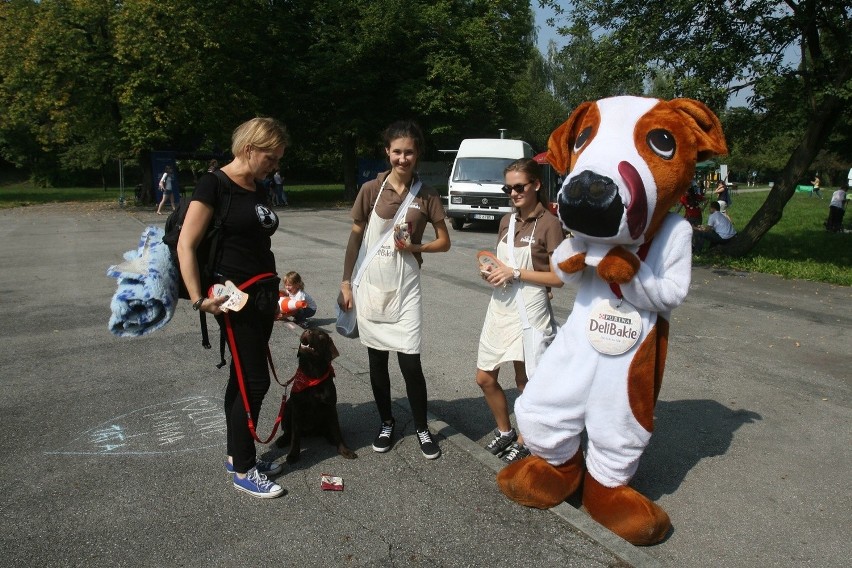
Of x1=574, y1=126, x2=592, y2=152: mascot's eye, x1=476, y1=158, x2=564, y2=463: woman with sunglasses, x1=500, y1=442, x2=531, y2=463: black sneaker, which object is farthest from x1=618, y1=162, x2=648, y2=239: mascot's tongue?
x1=500, y1=442, x2=531, y2=463: black sneaker

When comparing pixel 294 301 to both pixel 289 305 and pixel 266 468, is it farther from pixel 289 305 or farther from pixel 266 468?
pixel 266 468

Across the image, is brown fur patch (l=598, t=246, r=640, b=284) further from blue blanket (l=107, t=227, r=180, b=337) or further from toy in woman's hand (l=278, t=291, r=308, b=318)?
toy in woman's hand (l=278, t=291, r=308, b=318)

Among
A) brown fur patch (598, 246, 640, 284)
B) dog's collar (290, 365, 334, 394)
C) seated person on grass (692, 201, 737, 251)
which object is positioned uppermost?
brown fur patch (598, 246, 640, 284)

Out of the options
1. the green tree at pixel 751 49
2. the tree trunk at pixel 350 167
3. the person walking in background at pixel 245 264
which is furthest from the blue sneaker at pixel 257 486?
the tree trunk at pixel 350 167

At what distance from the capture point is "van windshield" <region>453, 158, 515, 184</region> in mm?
18922

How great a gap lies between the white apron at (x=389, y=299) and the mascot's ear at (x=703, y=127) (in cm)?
173

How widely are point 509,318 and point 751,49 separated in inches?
388

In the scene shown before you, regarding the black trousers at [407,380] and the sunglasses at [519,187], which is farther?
the black trousers at [407,380]

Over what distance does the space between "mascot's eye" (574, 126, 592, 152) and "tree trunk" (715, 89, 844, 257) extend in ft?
35.0

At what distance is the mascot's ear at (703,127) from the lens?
325cm

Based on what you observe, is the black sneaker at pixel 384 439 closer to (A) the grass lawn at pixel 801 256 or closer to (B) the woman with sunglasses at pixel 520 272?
(B) the woman with sunglasses at pixel 520 272

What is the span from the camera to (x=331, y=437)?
4246mm

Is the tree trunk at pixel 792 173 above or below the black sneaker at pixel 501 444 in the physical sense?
above

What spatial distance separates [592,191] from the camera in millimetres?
3010
